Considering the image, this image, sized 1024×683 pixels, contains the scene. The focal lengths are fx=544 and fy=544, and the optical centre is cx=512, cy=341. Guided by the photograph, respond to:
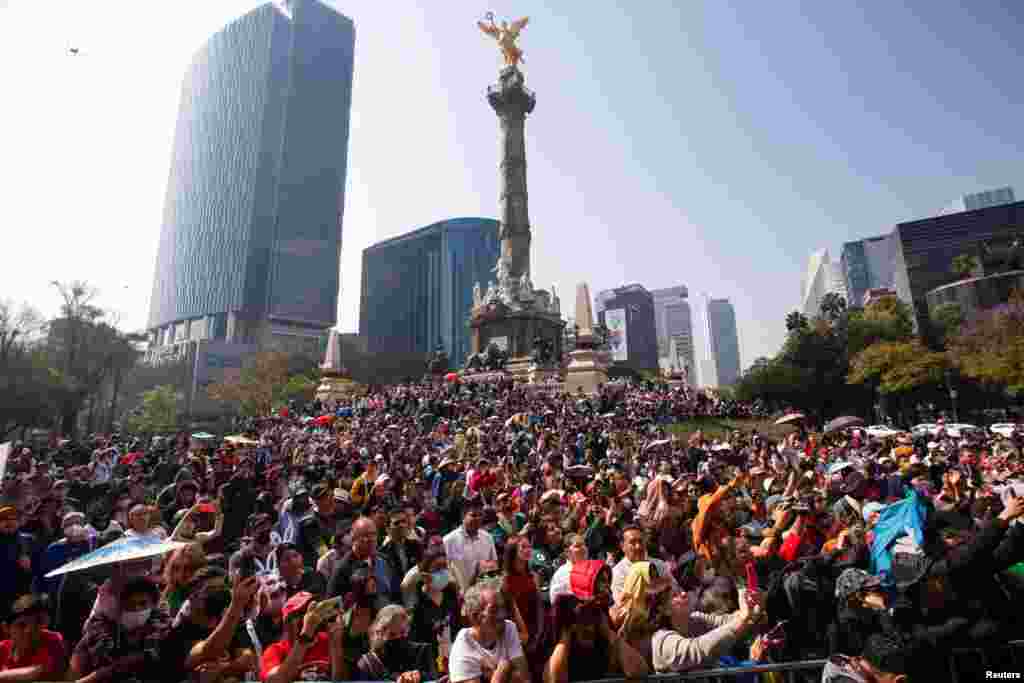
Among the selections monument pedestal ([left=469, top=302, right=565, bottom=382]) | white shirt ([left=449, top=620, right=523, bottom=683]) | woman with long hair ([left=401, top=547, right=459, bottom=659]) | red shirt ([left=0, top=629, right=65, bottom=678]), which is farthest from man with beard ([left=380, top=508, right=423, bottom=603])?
monument pedestal ([left=469, top=302, right=565, bottom=382])

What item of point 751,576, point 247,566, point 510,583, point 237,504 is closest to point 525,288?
point 237,504

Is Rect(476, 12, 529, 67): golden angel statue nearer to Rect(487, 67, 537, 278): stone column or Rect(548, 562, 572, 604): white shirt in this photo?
Rect(487, 67, 537, 278): stone column

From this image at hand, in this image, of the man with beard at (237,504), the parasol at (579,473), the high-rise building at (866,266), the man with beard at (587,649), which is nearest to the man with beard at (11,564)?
the man with beard at (237,504)

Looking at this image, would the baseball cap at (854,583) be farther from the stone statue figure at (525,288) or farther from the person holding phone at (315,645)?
the stone statue figure at (525,288)

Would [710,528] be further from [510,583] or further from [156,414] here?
[156,414]

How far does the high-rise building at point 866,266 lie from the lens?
125 m

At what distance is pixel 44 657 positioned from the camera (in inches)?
137

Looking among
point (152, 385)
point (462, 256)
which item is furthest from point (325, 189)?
point (152, 385)

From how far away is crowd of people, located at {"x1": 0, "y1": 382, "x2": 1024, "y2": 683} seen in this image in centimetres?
325

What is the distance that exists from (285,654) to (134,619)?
939 millimetres

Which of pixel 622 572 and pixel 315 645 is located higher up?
pixel 622 572

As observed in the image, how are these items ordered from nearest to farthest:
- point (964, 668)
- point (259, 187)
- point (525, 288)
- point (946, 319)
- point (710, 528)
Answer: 1. point (964, 668)
2. point (710, 528)
3. point (946, 319)
4. point (525, 288)
5. point (259, 187)

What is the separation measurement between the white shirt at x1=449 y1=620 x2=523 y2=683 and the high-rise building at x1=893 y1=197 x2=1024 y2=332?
8805 cm

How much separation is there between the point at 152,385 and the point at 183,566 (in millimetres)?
79654
